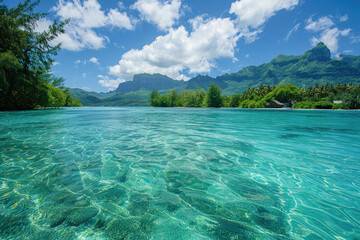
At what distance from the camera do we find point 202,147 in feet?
24.6

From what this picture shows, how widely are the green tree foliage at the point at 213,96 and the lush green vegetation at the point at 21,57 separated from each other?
8174 centimetres

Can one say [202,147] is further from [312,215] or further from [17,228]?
[17,228]

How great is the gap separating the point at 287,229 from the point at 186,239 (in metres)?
1.73

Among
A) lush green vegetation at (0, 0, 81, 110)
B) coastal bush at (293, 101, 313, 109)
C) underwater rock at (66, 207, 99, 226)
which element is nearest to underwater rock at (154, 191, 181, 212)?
underwater rock at (66, 207, 99, 226)

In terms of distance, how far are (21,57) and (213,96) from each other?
8873 centimetres

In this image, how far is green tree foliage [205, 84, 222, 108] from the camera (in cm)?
10050

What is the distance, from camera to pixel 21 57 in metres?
30.8

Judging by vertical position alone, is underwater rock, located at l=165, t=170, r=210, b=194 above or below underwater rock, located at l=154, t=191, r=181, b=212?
below

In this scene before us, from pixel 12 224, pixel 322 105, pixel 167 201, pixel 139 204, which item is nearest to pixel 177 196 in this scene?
pixel 167 201

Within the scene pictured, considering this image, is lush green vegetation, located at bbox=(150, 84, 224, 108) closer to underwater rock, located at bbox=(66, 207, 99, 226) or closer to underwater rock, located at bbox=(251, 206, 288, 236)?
underwater rock, located at bbox=(251, 206, 288, 236)

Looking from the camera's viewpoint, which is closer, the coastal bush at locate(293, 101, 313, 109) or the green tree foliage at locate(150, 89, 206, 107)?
the coastal bush at locate(293, 101, 313, 109)

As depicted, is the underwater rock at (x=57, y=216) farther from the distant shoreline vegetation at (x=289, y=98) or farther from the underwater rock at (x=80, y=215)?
the distant shoreline vegetation at (x=289, y=98)

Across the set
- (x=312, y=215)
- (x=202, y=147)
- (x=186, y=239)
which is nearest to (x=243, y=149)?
(x=202, y=147)

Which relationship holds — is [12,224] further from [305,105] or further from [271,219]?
[305,105]
